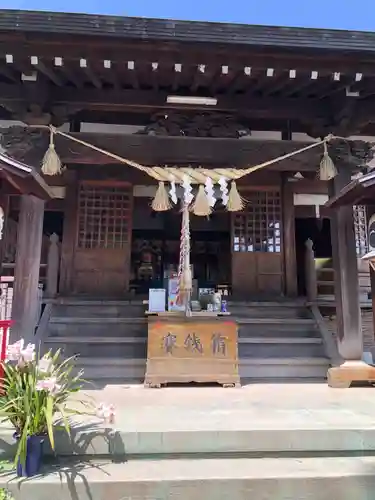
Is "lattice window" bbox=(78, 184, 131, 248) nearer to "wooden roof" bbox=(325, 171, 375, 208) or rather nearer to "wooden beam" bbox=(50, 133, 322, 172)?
"wooden beam" bbox=(50, 133, 322, 172)

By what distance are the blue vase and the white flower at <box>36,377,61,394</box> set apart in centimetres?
33

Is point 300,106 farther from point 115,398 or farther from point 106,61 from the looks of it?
point 115,398

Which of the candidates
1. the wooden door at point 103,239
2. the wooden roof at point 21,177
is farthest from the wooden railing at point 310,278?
the wooden roof at point 21,177

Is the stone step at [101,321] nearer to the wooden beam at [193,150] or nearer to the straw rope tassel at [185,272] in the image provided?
the straw rope tassel at [185,272]

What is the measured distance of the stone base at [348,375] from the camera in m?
5.19

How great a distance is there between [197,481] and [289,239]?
19.7ft

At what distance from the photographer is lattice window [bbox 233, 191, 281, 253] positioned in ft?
26.5

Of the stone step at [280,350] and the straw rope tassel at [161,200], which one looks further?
the stone step at [280,350]

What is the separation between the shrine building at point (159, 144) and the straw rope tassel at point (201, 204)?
715 millimetres

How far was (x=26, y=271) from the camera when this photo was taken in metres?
5.09

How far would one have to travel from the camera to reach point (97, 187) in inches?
315

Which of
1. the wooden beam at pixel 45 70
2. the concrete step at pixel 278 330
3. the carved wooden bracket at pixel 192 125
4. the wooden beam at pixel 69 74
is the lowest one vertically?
the concrete step at pixel 278 330

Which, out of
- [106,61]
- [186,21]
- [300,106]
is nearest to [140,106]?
[106,61]

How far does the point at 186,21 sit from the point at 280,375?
16.1 feet
